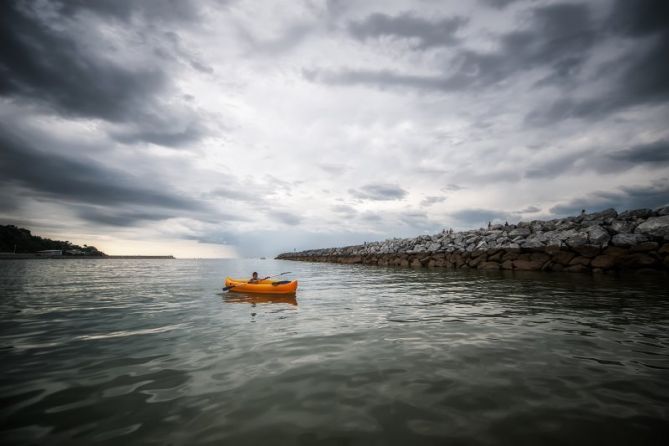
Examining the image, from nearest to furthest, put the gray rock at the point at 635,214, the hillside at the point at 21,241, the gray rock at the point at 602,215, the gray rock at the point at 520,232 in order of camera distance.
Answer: the gray rock at the point at 635,214 < the gray rock at the point at 602,215 < the gray rock at the point at 520,232 < the hillside at the point at 21,241

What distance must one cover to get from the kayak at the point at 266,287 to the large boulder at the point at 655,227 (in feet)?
71.2

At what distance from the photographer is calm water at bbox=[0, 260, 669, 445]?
3387 millimetres

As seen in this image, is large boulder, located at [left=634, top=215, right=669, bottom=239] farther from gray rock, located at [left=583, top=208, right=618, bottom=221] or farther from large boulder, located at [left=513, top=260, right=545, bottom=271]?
large boulder, located at [left=513, top=260, right=545, bottom=271]

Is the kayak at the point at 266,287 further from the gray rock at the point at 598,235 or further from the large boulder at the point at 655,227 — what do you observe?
the large boulder at the point at 655,227

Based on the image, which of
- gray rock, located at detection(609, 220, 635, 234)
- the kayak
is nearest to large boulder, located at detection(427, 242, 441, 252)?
gray rock, located at detection(609, 220, 635, 234)

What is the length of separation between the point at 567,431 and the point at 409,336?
3846 mm

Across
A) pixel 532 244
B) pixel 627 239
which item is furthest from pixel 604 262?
pixel 532 244

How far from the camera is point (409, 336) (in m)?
7.03

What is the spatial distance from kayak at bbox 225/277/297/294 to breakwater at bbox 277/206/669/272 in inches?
724

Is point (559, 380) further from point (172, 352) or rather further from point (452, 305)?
point (172, 352)

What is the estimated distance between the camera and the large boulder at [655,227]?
17891 millimetres

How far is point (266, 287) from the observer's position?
583 inches

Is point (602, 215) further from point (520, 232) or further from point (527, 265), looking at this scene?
point (527, 265)

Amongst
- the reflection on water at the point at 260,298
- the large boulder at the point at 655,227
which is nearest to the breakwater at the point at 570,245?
the large boulder at the point at 655,227
